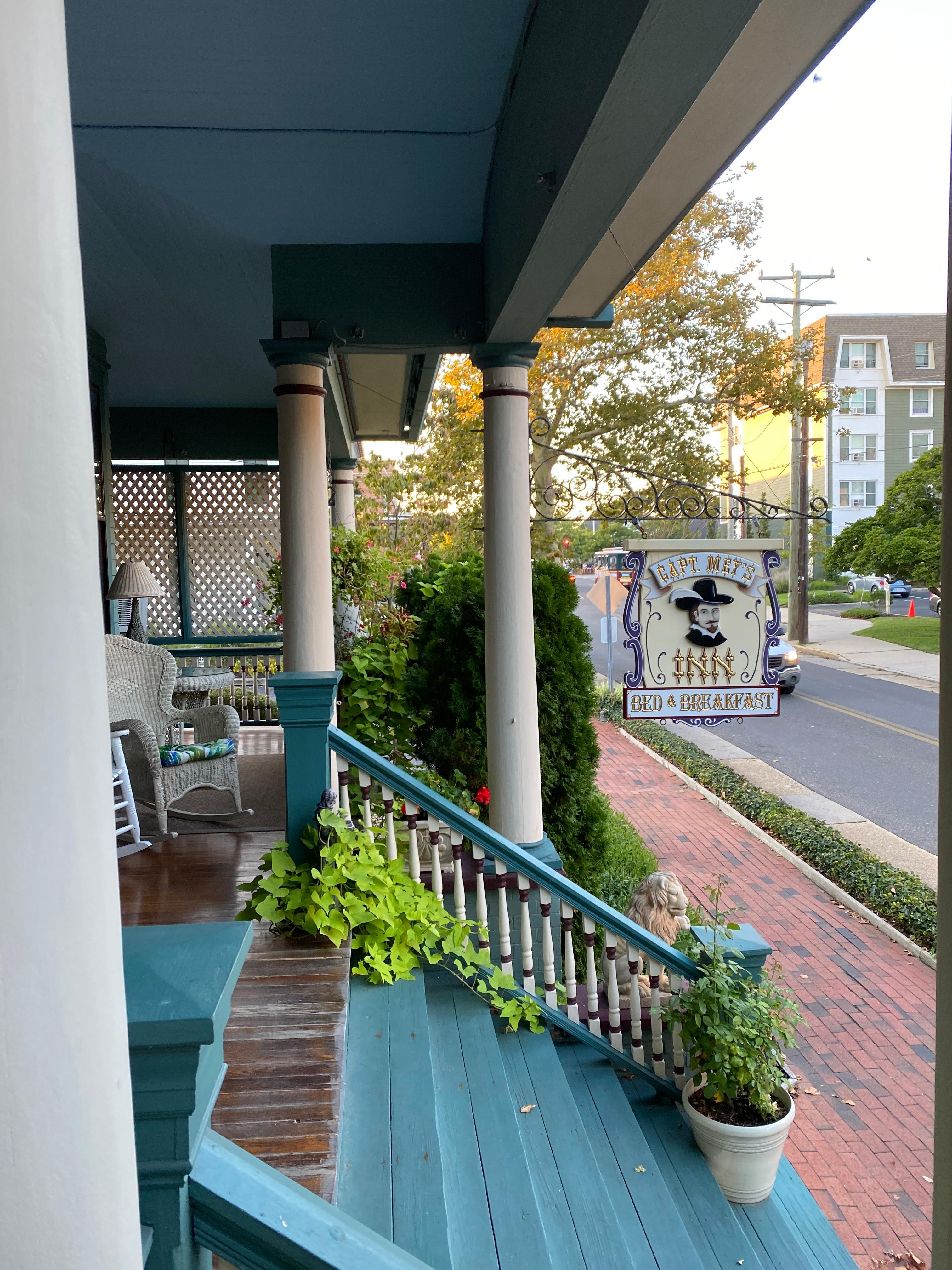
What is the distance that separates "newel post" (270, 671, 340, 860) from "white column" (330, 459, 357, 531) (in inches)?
227

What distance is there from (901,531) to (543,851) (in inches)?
129

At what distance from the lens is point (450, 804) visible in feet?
11.6

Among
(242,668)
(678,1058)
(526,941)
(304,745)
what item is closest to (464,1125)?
(526,941)

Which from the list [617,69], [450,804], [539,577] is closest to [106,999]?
[617,69]

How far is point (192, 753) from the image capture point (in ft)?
14.9

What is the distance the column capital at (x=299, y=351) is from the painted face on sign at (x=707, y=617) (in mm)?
2019

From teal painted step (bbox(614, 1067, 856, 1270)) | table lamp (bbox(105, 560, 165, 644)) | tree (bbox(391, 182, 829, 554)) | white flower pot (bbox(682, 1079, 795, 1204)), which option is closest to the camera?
teal painted step (bbox(614, 1067, 856, 1270))

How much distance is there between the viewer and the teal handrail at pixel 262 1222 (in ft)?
3.42

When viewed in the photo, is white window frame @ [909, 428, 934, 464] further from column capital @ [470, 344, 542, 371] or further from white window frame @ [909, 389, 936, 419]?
column capital @ [470, 344, 542, 371]

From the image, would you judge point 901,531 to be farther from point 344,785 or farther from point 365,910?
point 365,910

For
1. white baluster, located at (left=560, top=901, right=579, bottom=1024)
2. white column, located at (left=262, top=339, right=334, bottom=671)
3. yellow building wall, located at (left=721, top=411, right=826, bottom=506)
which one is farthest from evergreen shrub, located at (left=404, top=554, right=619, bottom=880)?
yellow building wall, located at (left=721, top=411, right=826, bottom=506)

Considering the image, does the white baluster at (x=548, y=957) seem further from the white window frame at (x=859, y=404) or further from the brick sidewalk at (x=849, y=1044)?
the white window frame at (x=859, y=404)

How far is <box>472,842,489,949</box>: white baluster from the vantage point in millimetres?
3449

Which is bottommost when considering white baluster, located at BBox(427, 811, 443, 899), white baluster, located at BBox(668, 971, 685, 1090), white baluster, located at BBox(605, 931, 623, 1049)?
white baluster, located at BBox(668, 971, 685, 1090)
